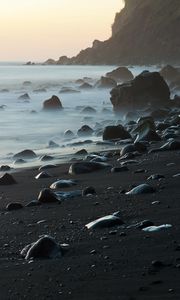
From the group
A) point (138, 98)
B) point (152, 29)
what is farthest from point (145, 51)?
point (138, 98)

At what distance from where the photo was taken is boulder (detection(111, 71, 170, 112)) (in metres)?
22.5

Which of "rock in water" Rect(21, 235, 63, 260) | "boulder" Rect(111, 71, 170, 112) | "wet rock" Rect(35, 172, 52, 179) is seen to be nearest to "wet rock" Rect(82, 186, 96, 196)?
"wet rock" Rect(35, 172, 52, 179)

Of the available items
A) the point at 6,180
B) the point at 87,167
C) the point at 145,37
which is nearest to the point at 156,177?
the point at 87,167

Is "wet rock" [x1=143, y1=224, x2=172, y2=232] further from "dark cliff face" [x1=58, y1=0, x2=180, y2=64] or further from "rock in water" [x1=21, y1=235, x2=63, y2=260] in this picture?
"dark cliff face" [x1=58, y1=0, x2=180, y2=64]

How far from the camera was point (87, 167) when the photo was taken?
7785 mm

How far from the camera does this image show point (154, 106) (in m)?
22.1

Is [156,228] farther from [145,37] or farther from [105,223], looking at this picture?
[145,37]

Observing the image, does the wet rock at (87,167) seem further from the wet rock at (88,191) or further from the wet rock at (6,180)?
the wet rock at (88,191)

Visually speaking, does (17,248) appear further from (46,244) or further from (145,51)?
(145,51)

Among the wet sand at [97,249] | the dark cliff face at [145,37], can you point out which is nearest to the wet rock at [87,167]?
the wet sand at [97,249]

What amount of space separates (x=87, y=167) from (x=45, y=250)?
4029 millimetres

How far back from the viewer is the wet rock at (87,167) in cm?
774

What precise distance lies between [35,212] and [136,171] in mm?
2151

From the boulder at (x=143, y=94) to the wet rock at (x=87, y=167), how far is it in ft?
47.6
